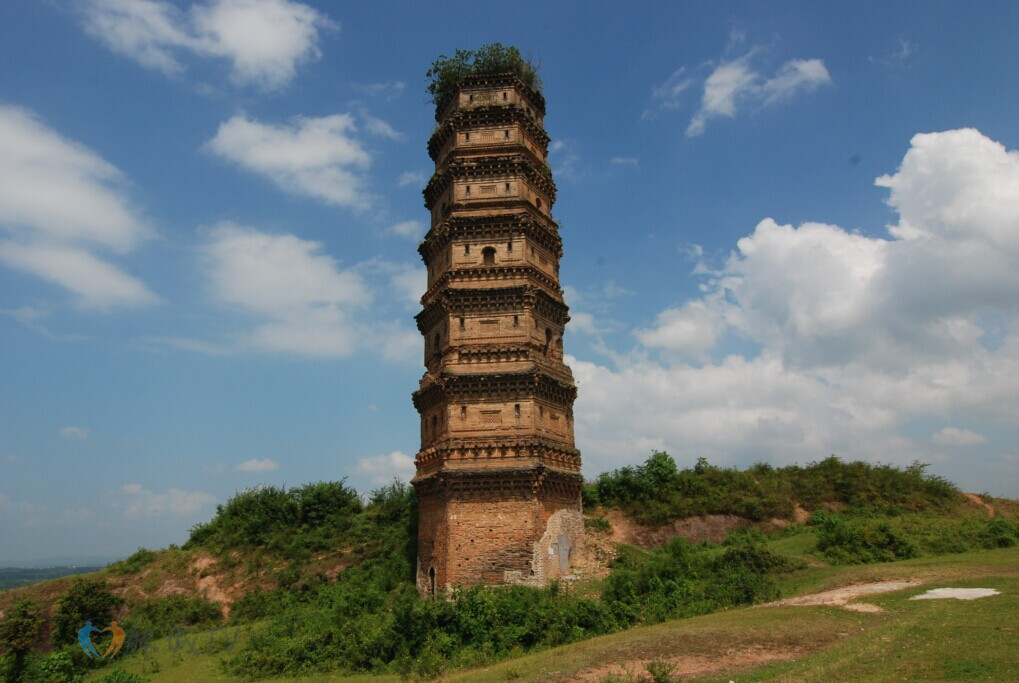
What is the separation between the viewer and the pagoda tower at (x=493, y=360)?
20.9 meters

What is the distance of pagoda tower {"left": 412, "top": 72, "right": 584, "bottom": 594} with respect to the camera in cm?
2086

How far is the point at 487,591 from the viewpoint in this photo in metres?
19.2

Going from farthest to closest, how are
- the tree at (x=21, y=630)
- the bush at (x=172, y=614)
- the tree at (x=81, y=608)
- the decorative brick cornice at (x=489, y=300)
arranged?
the bush at (x=172, y=614) < the tree at (x=81, y=608) < the decorative brick cornice at (x=489, y=300) < the tree at (x=21, y=630)

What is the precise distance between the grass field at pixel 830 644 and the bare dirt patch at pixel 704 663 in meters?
0.02

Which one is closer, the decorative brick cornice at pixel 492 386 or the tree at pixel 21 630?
the tree at pixel 21 630

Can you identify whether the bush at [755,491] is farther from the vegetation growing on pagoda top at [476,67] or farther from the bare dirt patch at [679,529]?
the vegetation growing on pagoda top at [476,67]

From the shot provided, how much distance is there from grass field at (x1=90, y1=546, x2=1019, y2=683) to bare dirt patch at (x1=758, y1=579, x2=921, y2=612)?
1.34 feet

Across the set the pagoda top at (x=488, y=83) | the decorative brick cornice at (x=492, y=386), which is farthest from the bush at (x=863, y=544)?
the pagoda top at (x=488, y=83)

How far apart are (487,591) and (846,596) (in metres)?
9.45

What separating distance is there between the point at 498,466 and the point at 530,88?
53.1 feet

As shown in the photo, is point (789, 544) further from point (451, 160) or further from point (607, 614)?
point (451, 160)

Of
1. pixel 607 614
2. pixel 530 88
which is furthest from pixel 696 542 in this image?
pixel 530 88

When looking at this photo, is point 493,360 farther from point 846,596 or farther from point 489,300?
point 846,596

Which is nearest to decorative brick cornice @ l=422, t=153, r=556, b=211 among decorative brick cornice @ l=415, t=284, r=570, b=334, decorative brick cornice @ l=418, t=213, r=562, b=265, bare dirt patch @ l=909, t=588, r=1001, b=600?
decorative brick cornice @ l=418, t=213, r=562, b=265
